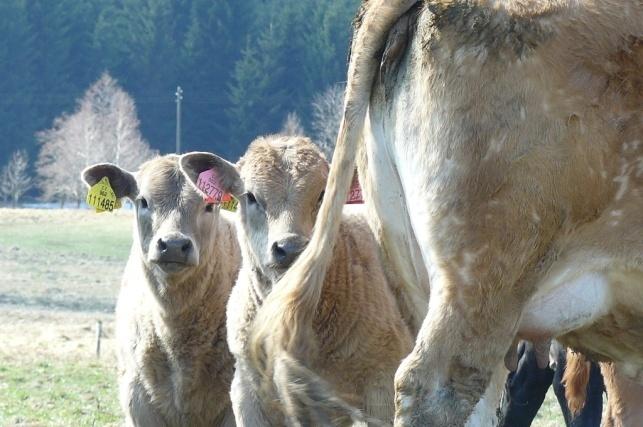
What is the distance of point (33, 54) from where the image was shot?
74000mm

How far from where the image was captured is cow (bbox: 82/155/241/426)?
760 centimetres

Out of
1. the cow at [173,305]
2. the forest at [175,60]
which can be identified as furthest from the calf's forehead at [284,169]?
the forest at [175,60]

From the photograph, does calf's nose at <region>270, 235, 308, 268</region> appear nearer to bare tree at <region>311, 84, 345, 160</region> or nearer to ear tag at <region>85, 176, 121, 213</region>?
ear tag at <region>85, 176, 121, 213</region>

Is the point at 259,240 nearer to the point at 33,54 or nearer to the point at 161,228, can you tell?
the point at 161,228

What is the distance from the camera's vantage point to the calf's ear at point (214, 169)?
7633 millimetres

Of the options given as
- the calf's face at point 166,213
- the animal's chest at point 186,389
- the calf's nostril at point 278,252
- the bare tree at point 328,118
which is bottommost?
the animal's chest at point 186,389

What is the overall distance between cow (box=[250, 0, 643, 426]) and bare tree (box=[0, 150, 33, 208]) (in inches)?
2163

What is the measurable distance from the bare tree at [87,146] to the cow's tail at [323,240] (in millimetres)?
51732

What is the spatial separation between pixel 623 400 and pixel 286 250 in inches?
72.0

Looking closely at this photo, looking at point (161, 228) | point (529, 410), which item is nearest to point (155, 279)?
point (161, 228)

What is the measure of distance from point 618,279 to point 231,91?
65787 millimetres

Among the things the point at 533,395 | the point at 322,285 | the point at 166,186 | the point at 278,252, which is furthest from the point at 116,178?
the point at 322,285

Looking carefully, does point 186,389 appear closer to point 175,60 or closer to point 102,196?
point 102,196

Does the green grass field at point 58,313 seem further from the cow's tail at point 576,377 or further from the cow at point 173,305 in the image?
the cow's tail at point 576,377
